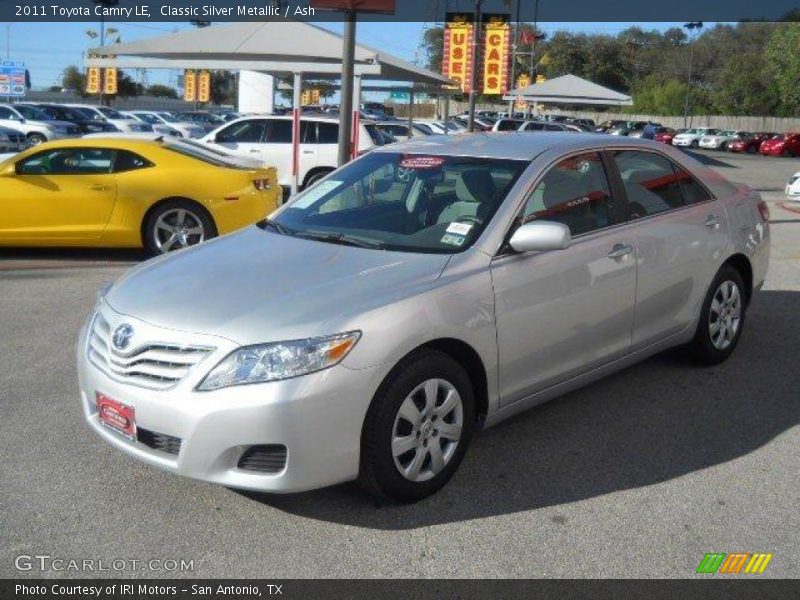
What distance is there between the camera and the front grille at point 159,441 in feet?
11.8

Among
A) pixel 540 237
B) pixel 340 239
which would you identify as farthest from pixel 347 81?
pixel 540 237

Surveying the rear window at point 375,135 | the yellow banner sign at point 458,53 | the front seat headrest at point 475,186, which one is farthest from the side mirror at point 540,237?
the yellow banner sign at point 458,53

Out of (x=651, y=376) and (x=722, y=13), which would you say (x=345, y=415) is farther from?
(x=722, y=13)

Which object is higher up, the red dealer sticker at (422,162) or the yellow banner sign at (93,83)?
the yellow banner sign at (93,83)

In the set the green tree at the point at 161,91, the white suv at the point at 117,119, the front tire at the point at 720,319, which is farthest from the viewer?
the green tree at the point at 161,91

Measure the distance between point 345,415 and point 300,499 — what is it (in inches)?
27.1

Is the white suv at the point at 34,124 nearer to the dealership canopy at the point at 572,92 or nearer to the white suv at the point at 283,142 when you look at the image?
the white suv at the point at 283,142

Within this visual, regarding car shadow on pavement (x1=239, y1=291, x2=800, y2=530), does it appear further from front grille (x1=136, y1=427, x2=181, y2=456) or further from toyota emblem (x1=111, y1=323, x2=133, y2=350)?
toyota emblem (x1=111, y1=323, x2=133, y2=350)

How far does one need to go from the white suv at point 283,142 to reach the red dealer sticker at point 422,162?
10.8 m

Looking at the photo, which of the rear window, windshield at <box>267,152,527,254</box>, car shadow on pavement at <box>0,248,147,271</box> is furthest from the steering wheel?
the rear window

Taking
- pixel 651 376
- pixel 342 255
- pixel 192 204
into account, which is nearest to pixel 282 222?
pixel 342 255

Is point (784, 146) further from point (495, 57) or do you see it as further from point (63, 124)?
point (63, 124)

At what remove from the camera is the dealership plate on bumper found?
3701 mm

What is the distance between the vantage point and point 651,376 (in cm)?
590
